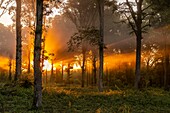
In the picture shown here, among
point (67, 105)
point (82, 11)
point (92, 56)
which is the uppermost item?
point (82, 11)

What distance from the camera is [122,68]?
2192 inches

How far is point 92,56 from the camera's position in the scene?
51062 millimetres

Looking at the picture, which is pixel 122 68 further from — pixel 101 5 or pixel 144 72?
pixel 101 5

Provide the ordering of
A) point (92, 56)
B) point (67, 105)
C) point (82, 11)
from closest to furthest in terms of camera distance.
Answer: point (67, 105) < point (82, 11) < point (92, 56)

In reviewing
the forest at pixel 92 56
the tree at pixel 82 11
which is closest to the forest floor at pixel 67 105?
the forest at pixel 92 56

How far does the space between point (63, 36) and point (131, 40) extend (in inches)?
519

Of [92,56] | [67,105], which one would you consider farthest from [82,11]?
[67,105]

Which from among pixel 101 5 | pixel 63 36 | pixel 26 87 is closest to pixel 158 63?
pixel 63 36

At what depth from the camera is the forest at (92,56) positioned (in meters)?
16.1

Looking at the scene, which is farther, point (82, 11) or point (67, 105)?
point (82, 11)

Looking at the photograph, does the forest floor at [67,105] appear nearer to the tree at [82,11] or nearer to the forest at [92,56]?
the forest at [92,56]

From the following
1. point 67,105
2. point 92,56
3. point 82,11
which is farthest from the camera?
point 92,56

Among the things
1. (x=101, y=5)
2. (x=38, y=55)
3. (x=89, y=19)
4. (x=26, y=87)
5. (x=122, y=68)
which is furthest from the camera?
(x=122, y=68)

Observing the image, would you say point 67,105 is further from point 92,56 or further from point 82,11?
point 92,56
